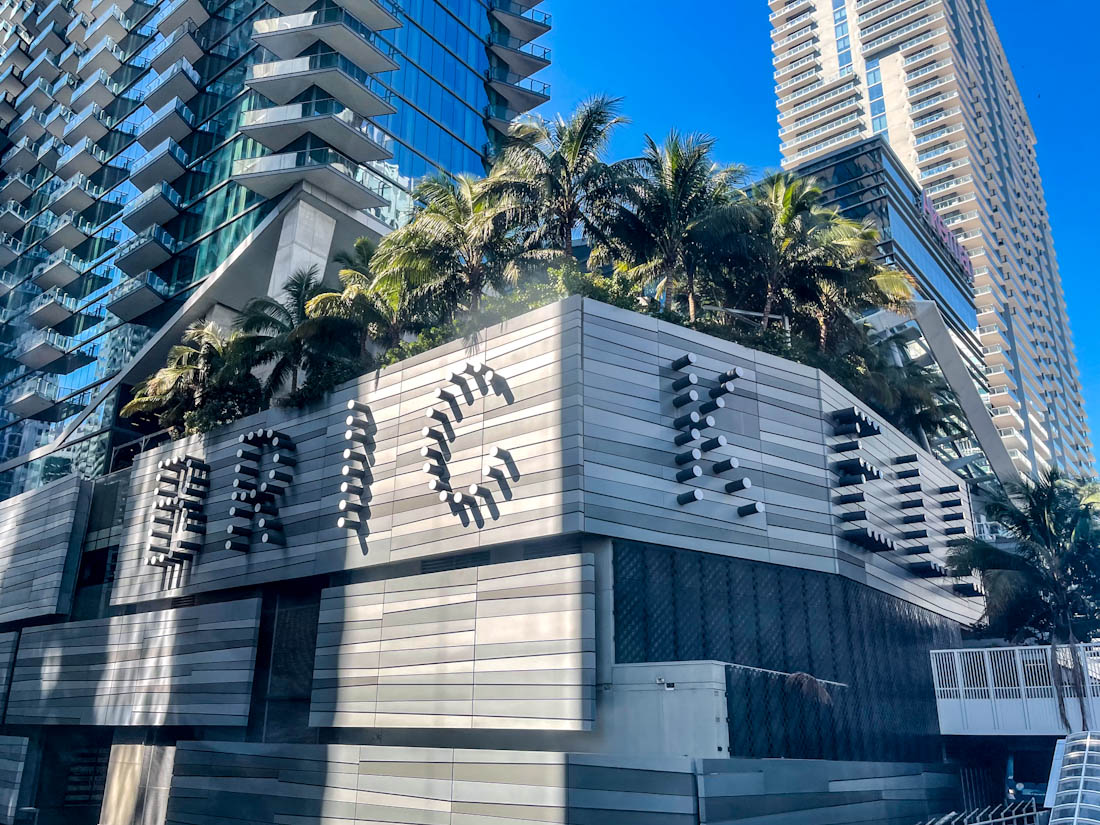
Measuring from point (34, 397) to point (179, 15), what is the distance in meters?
25.1

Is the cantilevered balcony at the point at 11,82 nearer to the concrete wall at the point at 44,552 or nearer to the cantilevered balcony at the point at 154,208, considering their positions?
the cantilevered balcony at the point at 154,208

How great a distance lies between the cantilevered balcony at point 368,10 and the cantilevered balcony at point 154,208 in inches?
447

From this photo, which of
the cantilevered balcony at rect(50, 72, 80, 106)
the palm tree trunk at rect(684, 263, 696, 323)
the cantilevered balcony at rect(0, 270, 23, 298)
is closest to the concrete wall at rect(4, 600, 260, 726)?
the palm tree trunk at rect(684, 263, 696, 323)

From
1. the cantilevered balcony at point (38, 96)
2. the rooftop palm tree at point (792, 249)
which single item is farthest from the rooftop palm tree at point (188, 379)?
the cantilevered balcony at point (38, 96)

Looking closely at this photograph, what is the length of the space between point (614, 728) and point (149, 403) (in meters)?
27.1

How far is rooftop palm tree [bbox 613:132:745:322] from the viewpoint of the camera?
29141 millimetres

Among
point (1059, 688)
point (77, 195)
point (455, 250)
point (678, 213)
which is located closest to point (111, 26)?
point (77, 195)

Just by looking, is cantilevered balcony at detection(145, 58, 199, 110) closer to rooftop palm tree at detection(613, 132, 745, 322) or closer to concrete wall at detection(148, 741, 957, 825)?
rooftop palm tree at detection(613, 132, 745, 322)

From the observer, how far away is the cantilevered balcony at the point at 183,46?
5309 cm

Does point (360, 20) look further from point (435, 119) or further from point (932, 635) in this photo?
point (932, 635)

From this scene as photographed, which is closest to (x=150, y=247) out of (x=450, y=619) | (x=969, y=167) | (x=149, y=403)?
(x=149, y=403)

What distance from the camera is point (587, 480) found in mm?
20859

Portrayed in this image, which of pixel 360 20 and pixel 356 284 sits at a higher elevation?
pixel 360 20

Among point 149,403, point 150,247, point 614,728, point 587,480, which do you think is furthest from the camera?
point 150,247
